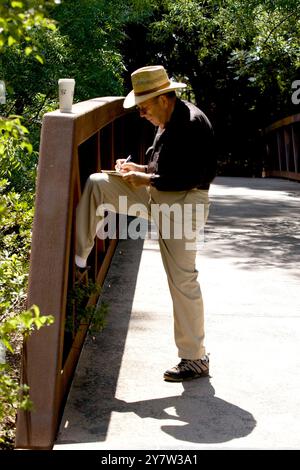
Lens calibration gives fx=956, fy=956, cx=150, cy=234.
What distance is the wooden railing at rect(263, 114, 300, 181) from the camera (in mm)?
21359

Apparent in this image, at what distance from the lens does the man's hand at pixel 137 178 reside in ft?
15.7

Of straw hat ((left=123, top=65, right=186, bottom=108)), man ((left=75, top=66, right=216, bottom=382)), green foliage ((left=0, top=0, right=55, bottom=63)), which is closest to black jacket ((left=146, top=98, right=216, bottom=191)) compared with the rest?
man ((left=75, top=66, right=216, bottom=382))

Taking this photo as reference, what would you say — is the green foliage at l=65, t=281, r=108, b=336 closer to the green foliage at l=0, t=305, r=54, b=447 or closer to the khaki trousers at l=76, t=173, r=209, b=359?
the khaki trousers at l=76, t=173, r=209, b=359

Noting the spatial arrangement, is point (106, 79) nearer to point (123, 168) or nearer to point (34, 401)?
point (123, 168)

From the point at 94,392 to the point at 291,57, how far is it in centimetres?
1322

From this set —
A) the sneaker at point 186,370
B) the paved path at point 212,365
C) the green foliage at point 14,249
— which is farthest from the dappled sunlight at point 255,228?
the sneaker at point 186,370

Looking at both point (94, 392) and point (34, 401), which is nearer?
point (34, 401)

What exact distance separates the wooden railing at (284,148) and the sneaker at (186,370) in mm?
15942

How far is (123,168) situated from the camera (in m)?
4.94

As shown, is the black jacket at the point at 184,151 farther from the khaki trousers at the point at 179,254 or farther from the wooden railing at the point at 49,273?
the wooden railing at the point at 49,273

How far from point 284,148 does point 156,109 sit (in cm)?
1920

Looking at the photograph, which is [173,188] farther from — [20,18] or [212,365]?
[20,18]

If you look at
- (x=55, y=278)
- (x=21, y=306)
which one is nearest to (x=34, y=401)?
(x=55, y=278)
